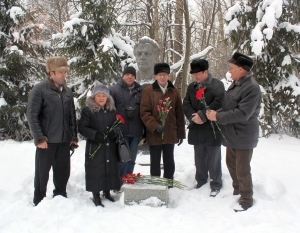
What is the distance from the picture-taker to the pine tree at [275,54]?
7277mm

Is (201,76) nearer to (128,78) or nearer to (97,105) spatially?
(128,78)

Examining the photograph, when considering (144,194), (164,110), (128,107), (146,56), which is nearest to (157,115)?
(164,110)

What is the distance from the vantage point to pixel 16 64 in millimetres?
8125

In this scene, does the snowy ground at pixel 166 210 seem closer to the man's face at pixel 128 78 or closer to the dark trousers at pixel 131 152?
the dark trousers at pixel 131 152

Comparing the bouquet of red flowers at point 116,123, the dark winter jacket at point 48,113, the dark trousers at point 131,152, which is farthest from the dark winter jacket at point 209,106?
the dark winter jacket at point 48,113

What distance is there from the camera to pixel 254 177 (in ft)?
13.5

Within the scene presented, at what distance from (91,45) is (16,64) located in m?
2.33

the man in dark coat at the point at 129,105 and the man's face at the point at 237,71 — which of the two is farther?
the man in dark coat at the point at 129,105

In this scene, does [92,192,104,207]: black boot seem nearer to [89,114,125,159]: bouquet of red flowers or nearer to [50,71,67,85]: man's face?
[89,114,125,159]: bouquet of red flowers

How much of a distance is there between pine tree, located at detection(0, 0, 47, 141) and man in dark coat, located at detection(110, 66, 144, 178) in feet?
16.4

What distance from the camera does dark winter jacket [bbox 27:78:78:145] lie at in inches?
133

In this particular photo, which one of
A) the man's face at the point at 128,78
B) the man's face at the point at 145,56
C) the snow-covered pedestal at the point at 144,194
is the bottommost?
the snow-covered pedestal at the point at 144,194

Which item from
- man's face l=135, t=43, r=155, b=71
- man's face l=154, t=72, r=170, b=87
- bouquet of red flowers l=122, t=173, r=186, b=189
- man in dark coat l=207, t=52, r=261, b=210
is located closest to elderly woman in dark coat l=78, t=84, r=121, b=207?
bouquet of red flowers l=122, t=173, r=186, b=189

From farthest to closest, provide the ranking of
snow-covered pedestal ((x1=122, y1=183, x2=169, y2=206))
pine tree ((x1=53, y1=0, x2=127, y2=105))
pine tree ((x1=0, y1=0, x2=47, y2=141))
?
pine tree ((x1=0, y1=0, x2=47, y2=141))
pine tree ((x1=53, y1=0, x2=127, y2=105))
snow-covered pedestal ((x1=122, y1=183, x2=169, y2=206))
